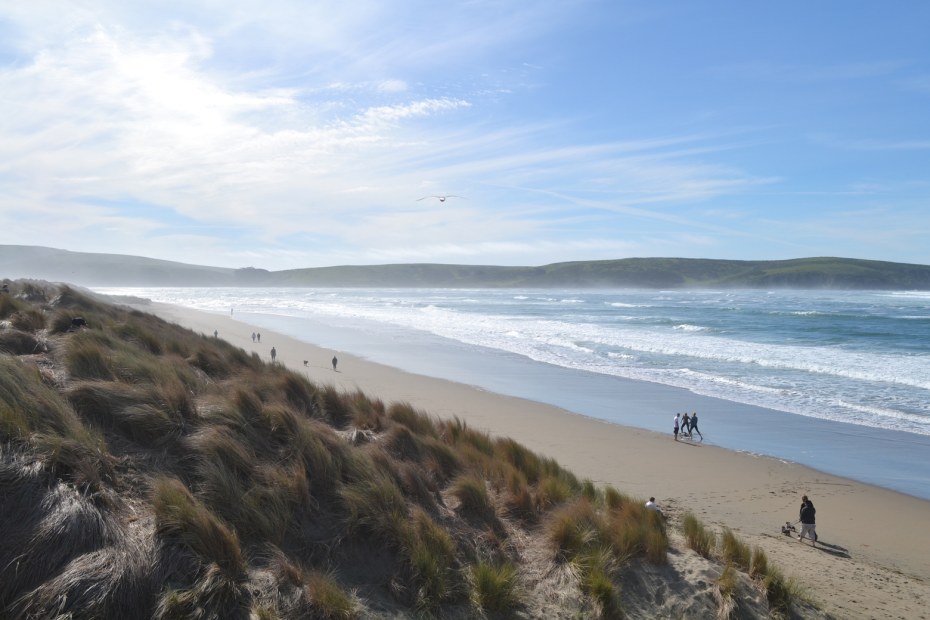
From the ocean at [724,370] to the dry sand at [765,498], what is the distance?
1.16 metres

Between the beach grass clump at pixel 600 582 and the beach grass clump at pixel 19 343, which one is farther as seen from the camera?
the beach grass clump at pixel 19 343

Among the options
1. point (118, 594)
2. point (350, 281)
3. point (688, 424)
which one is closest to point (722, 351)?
point (688, 424)

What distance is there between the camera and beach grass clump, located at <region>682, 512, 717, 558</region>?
20.1ft

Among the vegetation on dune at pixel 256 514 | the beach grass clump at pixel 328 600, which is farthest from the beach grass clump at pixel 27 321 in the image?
the beach grass clump at pixel 328 600

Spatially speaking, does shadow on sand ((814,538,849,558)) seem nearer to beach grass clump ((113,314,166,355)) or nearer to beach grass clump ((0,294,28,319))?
beach grass clump ((113,314,166,355))

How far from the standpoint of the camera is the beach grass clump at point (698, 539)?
20.1 ft

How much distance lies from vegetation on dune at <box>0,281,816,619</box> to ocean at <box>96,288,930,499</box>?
861 centimetres

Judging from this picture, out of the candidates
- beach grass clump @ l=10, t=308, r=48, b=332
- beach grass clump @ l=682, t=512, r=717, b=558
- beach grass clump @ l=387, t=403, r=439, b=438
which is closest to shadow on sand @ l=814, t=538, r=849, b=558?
beach grass clump @ l=682, t=512, r=717, b=558

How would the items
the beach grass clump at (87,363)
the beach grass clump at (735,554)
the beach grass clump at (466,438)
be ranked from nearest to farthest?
the beach grass clump at (735,554) < the beach grass clump at (87,363) < the beach grass clump at (466,438)

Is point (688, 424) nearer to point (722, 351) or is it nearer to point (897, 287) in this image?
point (722, 351)

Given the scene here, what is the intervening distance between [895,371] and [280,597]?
83.7ft

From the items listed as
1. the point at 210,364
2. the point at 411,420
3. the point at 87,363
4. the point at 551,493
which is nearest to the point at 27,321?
the point at 210,364

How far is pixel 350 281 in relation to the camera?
540 ft

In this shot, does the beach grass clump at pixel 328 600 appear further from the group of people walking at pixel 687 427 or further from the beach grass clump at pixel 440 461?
the group of people walking at pixel 687 427
